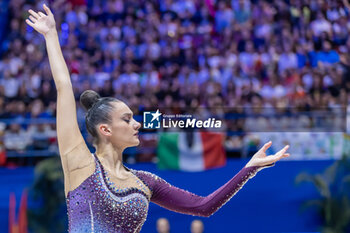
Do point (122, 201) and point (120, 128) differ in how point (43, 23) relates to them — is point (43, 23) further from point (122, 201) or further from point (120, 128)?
point (122, 201)

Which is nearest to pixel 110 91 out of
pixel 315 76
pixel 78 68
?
pixel 78 68

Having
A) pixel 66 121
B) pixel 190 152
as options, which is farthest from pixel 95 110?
pixel 190 152

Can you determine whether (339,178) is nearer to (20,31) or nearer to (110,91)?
(110,91)

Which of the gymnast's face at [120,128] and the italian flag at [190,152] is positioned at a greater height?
the gymnast's face at [120,128]

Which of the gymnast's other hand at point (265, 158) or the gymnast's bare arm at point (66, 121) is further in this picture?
the gymnast's other hand at point (265, 158)

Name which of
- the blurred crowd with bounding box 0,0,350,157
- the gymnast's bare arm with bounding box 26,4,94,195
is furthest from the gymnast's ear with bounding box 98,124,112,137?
the blurred crowd with bounding box 0,0,350,157

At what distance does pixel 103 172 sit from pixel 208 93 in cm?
638

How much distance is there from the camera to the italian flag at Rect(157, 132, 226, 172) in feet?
24.8

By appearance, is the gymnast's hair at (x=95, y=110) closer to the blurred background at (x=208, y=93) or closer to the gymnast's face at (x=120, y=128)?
the gymnast's face at (x=120, y=128)

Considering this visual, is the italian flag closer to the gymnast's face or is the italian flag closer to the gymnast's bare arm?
the gymnast's face

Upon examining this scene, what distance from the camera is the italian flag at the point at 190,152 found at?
755 centimetres

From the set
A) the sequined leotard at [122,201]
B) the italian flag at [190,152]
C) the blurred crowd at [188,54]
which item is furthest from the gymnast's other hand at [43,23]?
the blurred crowd at [188,54]

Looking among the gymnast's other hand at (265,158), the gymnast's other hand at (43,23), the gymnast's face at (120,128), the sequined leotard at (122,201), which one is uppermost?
the gymnast's other hand at (43,23)

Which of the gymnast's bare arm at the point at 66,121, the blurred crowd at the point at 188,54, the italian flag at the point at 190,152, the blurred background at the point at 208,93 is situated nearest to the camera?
the gymnast's bare arm at the point at 66,121
